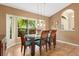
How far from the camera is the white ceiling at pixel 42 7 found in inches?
100

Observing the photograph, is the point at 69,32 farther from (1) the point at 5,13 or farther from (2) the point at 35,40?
(1) the point at 5,13

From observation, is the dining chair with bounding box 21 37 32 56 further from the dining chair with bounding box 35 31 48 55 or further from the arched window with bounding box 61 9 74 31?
the arched window with bounding box 61 9 74 31

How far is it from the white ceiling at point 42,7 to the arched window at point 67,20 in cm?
14

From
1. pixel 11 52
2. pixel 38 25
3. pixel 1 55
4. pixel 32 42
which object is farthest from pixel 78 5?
pixel 1 55

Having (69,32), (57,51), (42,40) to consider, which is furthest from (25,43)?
(69,32)

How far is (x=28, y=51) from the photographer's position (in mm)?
2631

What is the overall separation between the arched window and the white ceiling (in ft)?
0.47

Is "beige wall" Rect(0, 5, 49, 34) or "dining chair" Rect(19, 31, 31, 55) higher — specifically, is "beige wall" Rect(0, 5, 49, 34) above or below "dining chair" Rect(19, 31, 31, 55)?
above

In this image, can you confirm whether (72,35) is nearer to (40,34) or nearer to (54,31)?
(54,31)

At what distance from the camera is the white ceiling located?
2551 millimetres

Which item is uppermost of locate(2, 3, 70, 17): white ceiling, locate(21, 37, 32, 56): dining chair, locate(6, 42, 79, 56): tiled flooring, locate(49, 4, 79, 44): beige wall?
locate(2, 3, 70, 17): white ceiling

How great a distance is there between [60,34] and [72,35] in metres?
0.24

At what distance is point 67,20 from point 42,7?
1.82 ft

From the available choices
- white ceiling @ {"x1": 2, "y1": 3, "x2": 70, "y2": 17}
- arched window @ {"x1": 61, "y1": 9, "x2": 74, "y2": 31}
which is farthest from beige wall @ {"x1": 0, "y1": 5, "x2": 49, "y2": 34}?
arched window @ {"x1": 61, "y1": 9, "x2": 74, "y2": 31}
